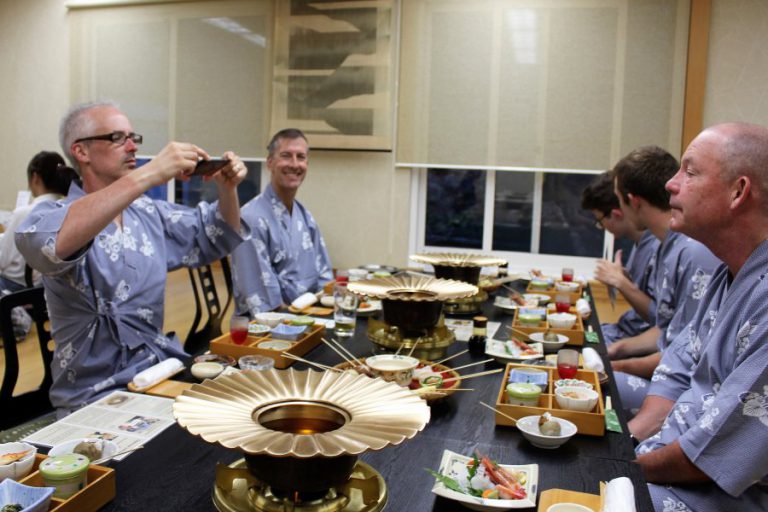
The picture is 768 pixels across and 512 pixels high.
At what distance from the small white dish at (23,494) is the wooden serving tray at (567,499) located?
2.47 feet

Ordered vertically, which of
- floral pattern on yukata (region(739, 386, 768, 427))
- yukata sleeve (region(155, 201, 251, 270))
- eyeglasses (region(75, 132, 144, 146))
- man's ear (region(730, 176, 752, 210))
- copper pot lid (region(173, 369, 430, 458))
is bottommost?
floral pattern on yukata (region(739, 386, 768, 427))

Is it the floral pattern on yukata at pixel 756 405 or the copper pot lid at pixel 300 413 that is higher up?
the copper pot lid at pixel 300 413

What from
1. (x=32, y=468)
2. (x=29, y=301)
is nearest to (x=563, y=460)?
(x=32, y=468)

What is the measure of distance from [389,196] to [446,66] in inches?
44.3

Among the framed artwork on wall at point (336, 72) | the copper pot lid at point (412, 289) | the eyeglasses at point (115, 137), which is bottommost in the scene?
the copper pot lid at point (412, 289)

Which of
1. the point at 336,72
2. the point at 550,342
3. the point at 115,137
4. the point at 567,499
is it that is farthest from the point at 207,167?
the point at 336,72

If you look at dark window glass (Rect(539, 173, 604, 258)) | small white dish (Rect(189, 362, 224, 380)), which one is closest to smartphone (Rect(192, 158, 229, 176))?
small white dish (Rect(189, 362, 224, 380))

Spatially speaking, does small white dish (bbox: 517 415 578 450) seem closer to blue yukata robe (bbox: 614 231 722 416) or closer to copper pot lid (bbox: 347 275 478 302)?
copper pot lid (bbox: 347 275 478 302)

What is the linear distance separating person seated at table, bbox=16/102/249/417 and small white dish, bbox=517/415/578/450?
3.70 feet

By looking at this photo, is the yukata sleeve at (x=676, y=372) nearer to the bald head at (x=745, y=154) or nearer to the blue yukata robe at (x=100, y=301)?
the bald head at (x=745, y=154)

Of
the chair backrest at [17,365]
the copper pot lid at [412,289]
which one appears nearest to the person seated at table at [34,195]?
the chair backrest at [17,365]

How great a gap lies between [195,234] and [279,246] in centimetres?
87

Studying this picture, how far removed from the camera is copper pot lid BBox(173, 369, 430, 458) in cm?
87

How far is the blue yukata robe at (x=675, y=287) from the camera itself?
218 centimetres
